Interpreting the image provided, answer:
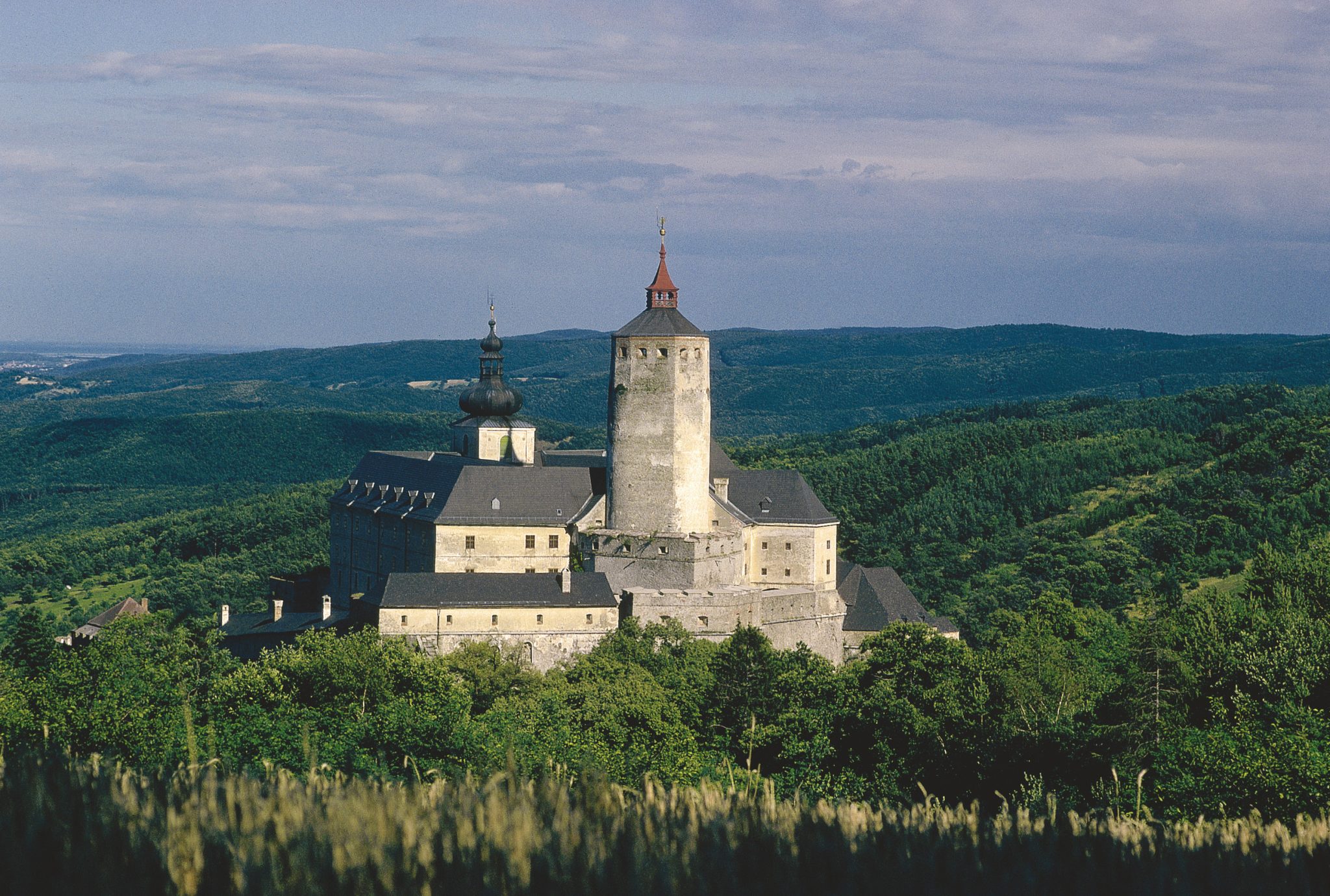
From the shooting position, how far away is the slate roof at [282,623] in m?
68.6

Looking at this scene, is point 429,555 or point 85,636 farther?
point 85,636

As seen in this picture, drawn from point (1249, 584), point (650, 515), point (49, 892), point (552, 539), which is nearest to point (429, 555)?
point (552, 539)

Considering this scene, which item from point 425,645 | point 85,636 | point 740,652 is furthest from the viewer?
point 85,636

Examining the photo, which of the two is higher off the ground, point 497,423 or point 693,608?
point 497,423

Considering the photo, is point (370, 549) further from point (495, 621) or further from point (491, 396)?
point (495, 621)

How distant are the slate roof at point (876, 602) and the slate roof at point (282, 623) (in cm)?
2223

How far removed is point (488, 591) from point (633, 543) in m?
6.78

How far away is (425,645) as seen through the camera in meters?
61.5

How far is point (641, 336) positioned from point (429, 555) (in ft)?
44.5

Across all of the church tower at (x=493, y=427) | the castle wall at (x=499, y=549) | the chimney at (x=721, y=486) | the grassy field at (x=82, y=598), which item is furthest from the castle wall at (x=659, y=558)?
the grassy field at (x=82, y=598)

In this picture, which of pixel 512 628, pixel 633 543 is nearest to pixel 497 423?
pixel 633 543

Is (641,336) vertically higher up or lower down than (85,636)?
higher up

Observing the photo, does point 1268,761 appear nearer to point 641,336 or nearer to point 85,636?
point 641,336

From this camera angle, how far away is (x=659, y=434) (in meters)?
65.4
